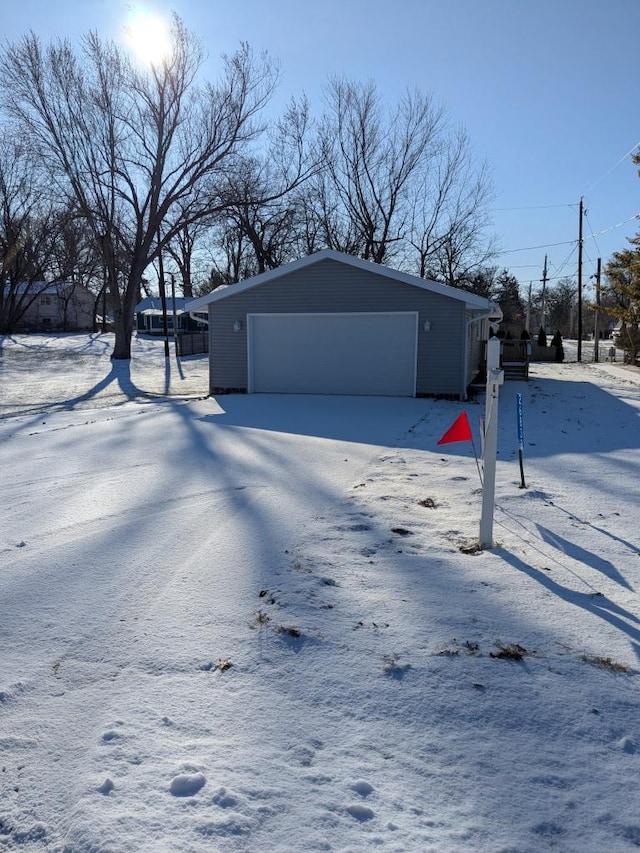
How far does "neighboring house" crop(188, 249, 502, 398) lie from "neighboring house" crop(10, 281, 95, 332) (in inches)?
1894

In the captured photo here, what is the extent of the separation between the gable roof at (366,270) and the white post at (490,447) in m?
8.85

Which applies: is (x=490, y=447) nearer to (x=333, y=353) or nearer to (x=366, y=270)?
(x=366, y=270)

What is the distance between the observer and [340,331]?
13.9 meters

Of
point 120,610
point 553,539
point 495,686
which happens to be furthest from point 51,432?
point 495,686

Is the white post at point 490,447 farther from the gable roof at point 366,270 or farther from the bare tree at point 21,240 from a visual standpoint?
the bare tree at point 21,240

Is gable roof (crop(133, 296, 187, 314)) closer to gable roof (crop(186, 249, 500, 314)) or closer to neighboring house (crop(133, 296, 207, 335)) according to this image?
neighboring house (crop(133, 296, 207, 335))

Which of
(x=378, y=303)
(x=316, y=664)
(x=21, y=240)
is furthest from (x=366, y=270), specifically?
(x=21, y=240)

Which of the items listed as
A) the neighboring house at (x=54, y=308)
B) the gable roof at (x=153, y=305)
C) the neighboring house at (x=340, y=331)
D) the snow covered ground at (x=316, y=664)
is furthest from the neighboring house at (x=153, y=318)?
the snow covered ground at (x=316, y=664)

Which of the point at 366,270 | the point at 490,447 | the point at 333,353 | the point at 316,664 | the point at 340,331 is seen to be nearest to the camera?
the point at 316,664

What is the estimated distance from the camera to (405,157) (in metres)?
28.9

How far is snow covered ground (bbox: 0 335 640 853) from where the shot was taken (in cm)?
188

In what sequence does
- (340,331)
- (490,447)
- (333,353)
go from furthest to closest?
(333,353) < (340,331) < (490,447)

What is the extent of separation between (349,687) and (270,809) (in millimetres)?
697

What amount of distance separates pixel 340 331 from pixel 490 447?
399 inches
